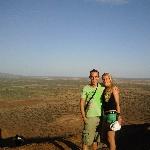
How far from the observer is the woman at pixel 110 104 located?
560cm

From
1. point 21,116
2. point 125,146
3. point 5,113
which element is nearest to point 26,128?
point 21,116

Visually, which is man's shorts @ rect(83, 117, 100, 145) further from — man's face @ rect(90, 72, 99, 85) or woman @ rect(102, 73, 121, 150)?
man's face @ rect(90, 72, 99, 85)

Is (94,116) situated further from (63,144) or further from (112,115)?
(63,144)

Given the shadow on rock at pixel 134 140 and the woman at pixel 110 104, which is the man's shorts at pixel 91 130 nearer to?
the woman at pixel 110 104

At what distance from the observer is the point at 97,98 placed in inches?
230

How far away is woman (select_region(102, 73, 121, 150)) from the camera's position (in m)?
5.60

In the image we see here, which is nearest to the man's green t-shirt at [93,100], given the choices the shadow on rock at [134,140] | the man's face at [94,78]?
the man's face at [94,78]

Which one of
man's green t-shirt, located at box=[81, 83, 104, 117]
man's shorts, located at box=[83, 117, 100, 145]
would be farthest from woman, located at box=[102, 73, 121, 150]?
man's shorts, located at box=[83, 117, 100, 145]

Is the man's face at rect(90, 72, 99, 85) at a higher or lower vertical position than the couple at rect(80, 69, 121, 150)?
higher

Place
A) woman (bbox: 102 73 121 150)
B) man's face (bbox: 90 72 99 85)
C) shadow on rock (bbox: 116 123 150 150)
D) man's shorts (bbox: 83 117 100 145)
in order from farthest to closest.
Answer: shadow on rock (bbox: 116 123 150 150)
man's shorts (bbox: 83 117 100 145)
man's face (bbox: 90 72 99 85)
woman (bbox: 102 73 121 150)

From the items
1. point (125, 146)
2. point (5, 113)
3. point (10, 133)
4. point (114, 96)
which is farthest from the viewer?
point (5, 113)

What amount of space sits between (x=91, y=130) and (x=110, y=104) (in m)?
0.80

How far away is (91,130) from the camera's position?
5984 millimetres

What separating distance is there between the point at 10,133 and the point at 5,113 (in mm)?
10108
